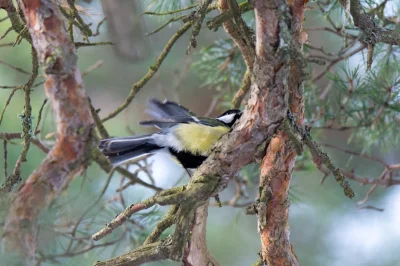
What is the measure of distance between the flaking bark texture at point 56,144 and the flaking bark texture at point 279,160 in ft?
0.51

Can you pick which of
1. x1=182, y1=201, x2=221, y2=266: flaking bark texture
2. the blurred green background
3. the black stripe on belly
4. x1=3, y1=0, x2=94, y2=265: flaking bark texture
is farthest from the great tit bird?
the blurred green background

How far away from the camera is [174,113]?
89 cm

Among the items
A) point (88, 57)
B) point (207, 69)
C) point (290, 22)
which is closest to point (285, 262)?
point (290, 22)

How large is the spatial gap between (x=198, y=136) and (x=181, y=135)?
0.11 feet

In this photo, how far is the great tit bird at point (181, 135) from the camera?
853 millimetres

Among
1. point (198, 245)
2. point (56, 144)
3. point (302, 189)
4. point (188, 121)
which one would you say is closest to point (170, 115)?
→ point (188, 121)

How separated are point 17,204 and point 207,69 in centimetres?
77

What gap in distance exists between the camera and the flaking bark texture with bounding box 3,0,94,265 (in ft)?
1.36

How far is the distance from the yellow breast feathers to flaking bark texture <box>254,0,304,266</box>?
0.83ft

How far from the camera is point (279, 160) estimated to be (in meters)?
0.60

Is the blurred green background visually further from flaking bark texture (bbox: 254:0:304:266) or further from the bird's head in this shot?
flaking bark texture (bbox: 254:0:304:266)

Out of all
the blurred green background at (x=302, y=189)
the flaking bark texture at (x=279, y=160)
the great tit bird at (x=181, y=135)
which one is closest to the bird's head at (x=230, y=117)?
the great tit bird at (x=181, y=135)

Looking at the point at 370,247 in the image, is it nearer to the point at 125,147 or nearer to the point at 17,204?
the point at 125,147

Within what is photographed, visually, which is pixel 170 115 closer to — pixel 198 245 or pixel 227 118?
pixel 227 118
